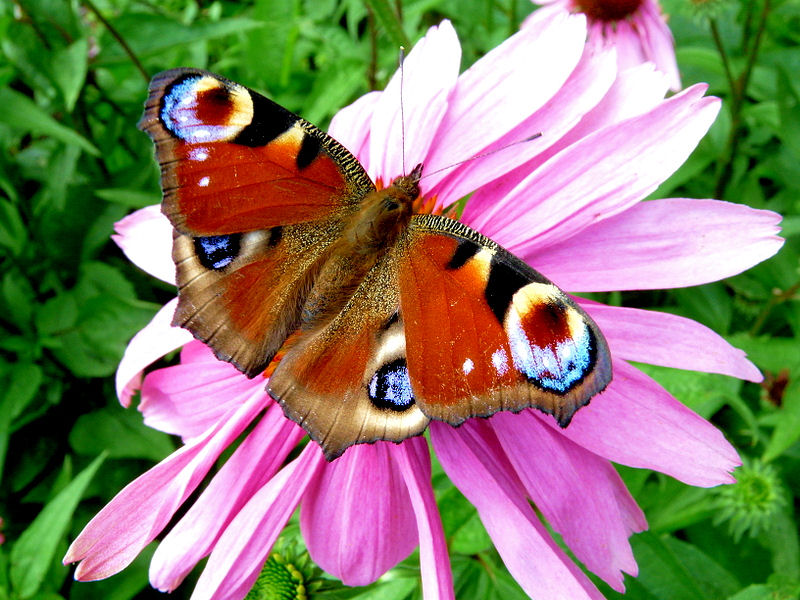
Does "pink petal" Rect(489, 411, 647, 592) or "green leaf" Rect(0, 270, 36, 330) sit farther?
"green leaf" Rect(0, 270, 36, 330)

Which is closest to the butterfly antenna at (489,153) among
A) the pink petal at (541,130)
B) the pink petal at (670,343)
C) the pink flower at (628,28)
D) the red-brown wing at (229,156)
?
the pink petal at (541,130)

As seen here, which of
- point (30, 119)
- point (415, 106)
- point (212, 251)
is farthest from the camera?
point (30, 119)

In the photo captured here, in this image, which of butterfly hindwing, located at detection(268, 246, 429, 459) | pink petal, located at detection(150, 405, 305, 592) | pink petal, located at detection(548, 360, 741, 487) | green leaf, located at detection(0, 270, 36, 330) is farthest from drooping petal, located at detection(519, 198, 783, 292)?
green leaf, located at detection(0, 270, 36, 330)

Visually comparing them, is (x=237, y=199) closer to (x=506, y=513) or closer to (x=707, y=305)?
(x=506, y=513)

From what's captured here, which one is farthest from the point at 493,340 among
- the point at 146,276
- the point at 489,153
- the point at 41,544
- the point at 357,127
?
the point at 146,276

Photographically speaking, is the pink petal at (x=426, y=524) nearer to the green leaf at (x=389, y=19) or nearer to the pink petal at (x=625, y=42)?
the green leaf at (x=389, y=19)

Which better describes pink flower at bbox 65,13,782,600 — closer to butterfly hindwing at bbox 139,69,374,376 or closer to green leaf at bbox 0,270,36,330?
butterfly hindwing at bbox 139,69,374,376
